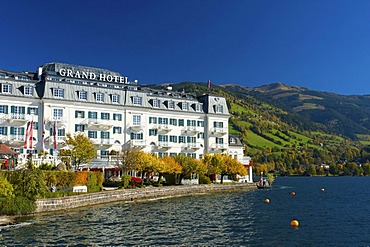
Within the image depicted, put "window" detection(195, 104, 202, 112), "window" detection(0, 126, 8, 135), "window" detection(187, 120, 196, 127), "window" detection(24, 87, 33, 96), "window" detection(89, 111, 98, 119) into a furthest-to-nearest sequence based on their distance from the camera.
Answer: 1. "window" detection(195, 104, 202, 112)
2. "window" detection(187, 120, 196, 127)
3. "window" detection(89, 111, 98, 119)
4. "window" detection(24, 87, 33, 96)
5. "window" detection(0, 126, 8, 135)

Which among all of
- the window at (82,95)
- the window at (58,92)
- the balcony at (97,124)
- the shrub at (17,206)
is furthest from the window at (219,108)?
the shrub at (17,206)

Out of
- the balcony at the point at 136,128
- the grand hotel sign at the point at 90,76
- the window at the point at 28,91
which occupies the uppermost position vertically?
the grand hotel sign at the point at 90,76

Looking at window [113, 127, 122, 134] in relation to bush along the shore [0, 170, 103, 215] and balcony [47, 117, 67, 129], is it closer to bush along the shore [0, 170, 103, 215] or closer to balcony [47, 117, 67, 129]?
balcony [47, 117, 67, 129]

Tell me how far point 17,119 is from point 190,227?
163 feet

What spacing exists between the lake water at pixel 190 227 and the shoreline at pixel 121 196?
6.91 ft

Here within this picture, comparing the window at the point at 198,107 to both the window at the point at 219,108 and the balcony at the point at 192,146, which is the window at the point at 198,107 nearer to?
the window at the point at 219,108

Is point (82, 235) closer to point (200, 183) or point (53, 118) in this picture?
point (53, 118)

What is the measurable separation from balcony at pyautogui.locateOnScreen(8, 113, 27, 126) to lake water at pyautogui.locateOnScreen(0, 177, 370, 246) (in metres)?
30.5

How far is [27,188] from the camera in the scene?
5081 centimetres

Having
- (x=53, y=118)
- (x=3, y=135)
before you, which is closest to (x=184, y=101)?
(x=53, y=118)

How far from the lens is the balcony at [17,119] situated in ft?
262


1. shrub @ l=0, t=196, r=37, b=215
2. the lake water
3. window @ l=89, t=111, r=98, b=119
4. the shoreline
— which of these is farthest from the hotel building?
the lake water

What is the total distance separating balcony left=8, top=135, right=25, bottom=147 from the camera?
262 ft

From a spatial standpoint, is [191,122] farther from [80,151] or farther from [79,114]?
[80,151]
